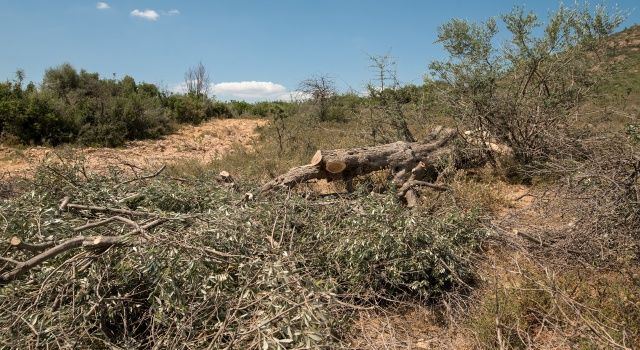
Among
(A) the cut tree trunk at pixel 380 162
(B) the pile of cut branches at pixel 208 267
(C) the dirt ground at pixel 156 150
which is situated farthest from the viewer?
(C) the dirt ground at pixel 156 150

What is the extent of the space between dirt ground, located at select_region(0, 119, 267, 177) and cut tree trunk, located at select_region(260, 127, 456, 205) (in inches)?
109

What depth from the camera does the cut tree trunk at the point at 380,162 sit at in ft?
16.2

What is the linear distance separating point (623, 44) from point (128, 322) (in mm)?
8144

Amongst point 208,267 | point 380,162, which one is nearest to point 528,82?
point 380,162

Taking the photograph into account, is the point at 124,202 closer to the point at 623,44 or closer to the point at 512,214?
the point at 512,214

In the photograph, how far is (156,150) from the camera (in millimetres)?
10086

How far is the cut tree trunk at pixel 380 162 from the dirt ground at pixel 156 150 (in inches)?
109

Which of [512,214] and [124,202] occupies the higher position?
[124,202]

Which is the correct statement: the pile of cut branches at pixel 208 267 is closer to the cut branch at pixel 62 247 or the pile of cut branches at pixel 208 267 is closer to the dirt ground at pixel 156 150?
the cut branch at pixel 62 247

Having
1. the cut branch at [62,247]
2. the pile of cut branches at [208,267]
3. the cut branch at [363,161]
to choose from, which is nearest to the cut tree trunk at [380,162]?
the cut branch at [363,161]

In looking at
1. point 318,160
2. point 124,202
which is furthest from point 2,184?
point 318,160

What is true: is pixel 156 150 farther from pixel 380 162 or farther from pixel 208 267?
pixel 208 267

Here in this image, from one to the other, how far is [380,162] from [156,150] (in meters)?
6.55

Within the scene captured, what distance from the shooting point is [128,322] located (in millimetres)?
2615
